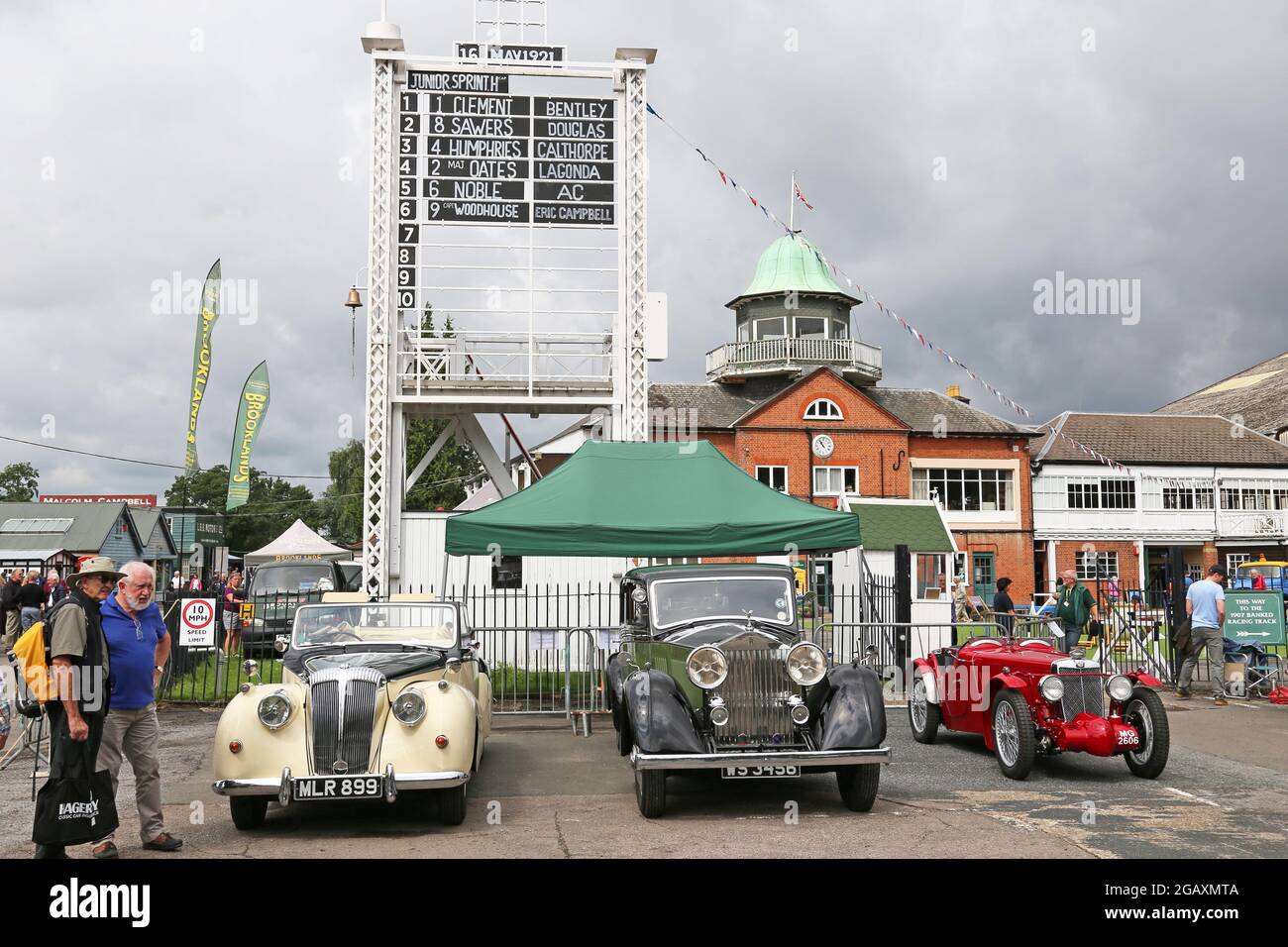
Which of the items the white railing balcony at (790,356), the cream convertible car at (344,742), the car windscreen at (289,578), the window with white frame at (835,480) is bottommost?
the cream convertible car at (344,742)

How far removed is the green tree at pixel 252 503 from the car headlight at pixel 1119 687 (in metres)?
83.2

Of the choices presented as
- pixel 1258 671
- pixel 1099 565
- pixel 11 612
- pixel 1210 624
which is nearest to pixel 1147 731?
pixel 1210 624

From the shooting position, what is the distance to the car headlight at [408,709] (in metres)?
7.64

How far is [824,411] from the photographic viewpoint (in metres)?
45.3

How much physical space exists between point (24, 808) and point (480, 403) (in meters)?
11.2

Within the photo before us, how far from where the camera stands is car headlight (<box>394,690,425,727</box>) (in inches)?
301

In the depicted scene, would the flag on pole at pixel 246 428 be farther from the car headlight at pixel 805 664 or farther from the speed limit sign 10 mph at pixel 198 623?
the car headlight at pixel 805 664

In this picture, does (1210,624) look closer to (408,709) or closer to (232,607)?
(408,709)

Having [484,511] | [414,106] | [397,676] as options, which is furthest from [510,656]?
[397,676]

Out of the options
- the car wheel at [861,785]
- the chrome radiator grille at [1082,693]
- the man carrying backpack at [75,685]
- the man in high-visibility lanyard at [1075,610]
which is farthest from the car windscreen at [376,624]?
the man in high-visibility lanyard at [1075,610]

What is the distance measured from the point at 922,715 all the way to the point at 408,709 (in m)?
6.34

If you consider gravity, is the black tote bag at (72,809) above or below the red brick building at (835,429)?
below
